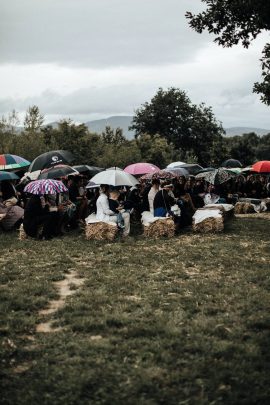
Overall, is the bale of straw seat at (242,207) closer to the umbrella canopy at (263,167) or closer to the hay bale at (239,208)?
the hay bale at (239,208)

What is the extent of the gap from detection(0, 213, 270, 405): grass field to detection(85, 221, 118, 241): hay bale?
2.06m

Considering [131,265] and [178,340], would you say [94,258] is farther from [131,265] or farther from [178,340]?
[178,340]

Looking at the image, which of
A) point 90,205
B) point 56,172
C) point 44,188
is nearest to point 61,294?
point 44,188

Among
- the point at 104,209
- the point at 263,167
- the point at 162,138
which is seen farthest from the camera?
the point at 162,138

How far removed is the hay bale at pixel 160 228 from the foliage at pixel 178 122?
56.2 m

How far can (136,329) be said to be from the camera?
617cm

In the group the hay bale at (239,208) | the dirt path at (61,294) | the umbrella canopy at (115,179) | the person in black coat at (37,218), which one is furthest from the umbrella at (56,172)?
the hay bale at (239,208)

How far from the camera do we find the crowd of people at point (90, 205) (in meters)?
13.6

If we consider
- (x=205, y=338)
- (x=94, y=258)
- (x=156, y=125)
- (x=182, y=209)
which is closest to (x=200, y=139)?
(x=156, y=125)

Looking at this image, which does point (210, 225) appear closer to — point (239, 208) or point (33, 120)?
point (239, 208)

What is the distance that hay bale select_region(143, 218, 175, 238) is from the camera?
13.8m

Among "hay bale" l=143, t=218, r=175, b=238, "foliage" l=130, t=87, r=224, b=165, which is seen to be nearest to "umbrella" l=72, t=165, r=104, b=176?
"hay bale" l=143, t=218, r=175, b=238

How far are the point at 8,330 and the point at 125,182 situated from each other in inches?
335

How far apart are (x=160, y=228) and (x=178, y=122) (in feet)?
188
